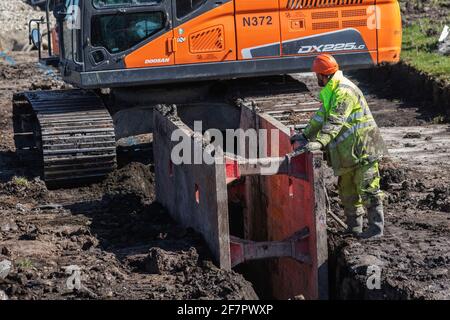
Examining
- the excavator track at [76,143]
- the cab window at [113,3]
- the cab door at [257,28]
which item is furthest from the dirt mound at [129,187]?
the cab window at [113,3]

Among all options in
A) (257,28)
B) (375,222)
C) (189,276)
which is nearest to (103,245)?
(189,276)

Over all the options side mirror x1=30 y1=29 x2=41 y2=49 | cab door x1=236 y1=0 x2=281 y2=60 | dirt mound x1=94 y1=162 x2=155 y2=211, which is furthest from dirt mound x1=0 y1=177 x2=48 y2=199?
cab door x1=236 y1=0 x2=281 y2=60

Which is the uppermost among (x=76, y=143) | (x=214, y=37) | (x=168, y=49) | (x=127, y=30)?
(x=127, y=30)

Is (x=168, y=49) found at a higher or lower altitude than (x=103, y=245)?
higher

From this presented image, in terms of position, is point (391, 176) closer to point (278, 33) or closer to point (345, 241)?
point (278, 33)

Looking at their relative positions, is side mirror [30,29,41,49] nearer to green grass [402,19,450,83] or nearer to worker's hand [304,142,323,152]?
worker's hand [304,142,323,152]

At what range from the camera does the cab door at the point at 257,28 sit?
12234mm

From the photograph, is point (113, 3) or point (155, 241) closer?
point (155, 241)

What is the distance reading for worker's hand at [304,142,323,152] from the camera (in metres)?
8.30

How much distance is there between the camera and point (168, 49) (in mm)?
12156

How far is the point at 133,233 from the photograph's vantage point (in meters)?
9.79

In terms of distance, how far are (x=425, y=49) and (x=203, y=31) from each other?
9.82 metres

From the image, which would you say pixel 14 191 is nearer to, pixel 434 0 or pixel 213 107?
pixel 213 107
